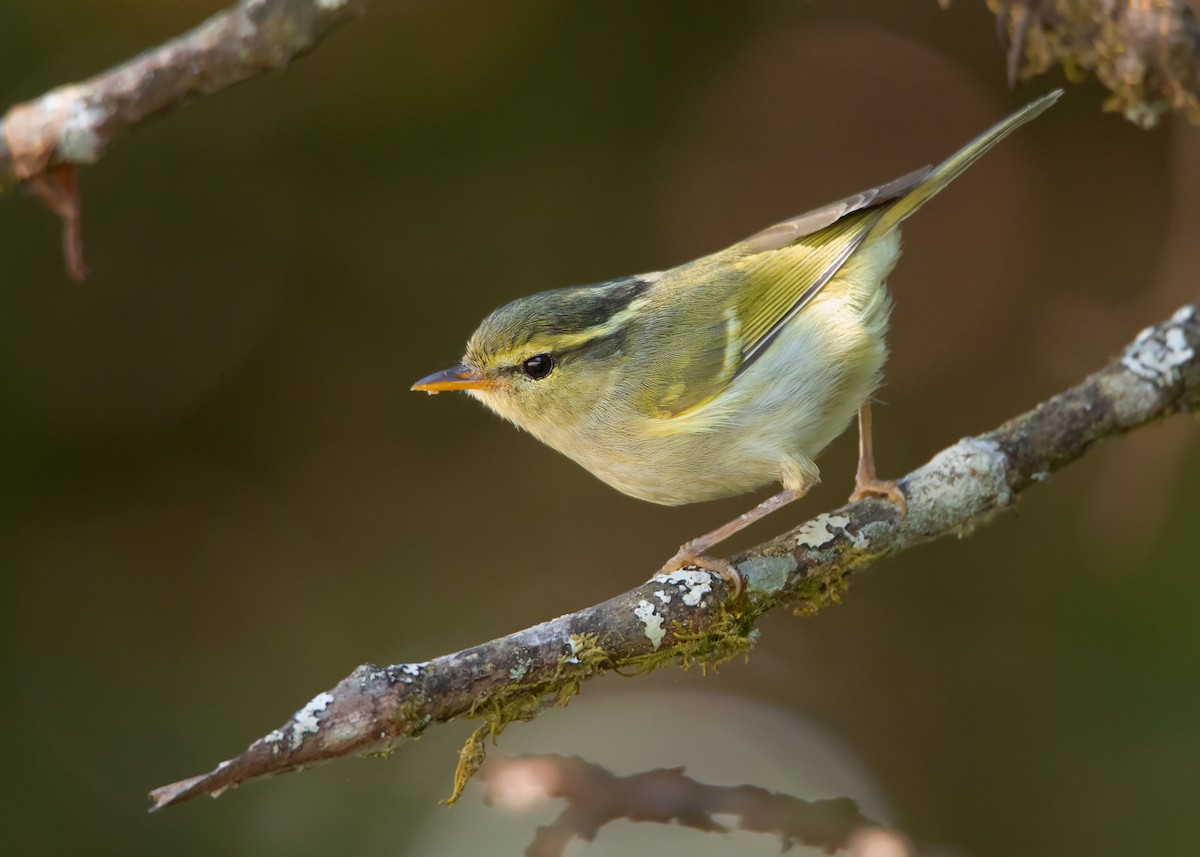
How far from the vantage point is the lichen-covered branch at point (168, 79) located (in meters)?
2.43

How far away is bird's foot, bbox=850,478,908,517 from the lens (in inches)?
105

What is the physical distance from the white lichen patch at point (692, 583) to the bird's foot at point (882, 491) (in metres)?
0.56

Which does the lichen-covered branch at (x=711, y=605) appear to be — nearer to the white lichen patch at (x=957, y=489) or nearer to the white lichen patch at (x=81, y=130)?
the white lichen patch at (x=957, y=489)

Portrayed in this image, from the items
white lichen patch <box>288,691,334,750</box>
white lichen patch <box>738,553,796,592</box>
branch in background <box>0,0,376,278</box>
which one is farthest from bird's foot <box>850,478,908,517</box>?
branch in background <box>0,0,376,278</box>

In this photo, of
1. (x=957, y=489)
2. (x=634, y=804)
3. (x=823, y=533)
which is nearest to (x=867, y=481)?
(x=957, y=489)

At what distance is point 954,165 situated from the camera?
116 inches

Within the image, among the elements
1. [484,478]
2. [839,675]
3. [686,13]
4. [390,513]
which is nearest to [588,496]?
[484,478]

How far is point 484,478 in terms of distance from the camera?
459 cm

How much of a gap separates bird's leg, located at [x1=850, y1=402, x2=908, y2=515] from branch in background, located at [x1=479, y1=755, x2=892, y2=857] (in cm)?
80

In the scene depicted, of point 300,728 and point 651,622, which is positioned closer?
point 300,728

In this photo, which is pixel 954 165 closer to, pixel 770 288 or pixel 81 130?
pixel 770 288

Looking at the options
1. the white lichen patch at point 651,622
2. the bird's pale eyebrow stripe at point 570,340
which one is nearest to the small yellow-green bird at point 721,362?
the bird's pale eyebrow stripe at point 570,340

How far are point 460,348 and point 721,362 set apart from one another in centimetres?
181

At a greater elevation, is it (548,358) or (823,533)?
(548,358)
